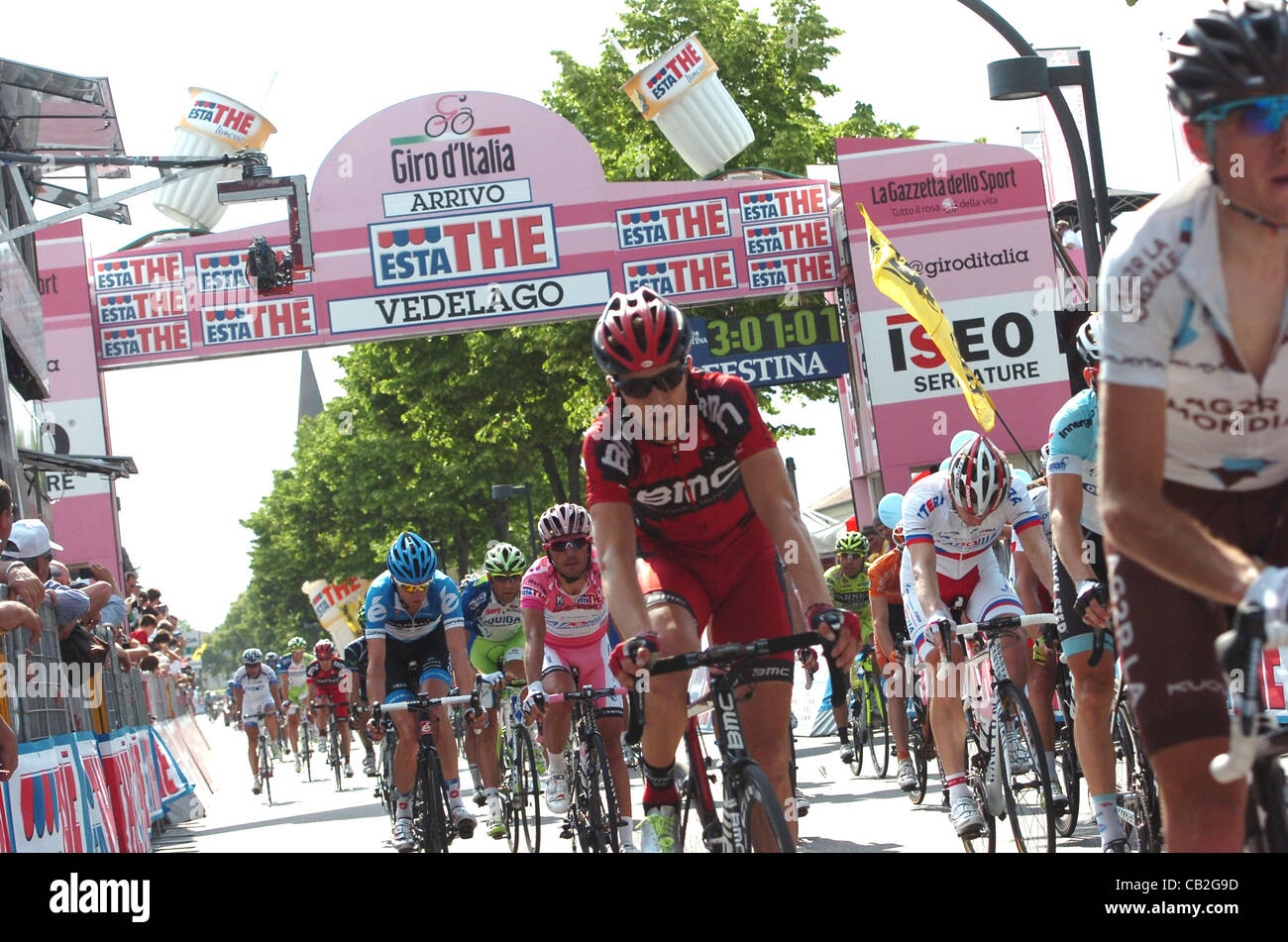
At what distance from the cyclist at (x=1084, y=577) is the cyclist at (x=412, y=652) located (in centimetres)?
411

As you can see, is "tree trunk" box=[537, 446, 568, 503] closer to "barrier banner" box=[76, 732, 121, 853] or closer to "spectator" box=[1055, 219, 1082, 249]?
"spectator" box=[1055, 219, 1082, 249]

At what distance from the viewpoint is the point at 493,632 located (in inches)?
482

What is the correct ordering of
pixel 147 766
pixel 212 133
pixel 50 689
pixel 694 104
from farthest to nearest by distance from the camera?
pixel 212 133 → pixel 694 104 → pixel 147 766 → pixel 50 689

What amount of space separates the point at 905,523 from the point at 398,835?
3594 mm

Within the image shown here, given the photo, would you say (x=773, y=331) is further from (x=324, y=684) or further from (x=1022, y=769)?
(x=1022, y=769)

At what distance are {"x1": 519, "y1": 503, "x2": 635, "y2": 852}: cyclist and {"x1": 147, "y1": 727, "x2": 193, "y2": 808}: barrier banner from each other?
7.53 metres

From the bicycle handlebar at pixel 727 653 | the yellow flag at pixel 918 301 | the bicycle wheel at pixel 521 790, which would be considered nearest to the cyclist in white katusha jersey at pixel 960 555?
the bicycle handlebar at pixel 727 653

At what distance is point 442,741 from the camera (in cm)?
992

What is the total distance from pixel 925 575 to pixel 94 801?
5.23 metres

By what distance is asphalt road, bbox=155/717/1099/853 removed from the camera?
9383mm

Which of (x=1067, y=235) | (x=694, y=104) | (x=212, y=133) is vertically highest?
(x=212, y=133)

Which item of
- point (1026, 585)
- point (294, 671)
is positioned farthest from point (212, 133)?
point (1026, 585)
